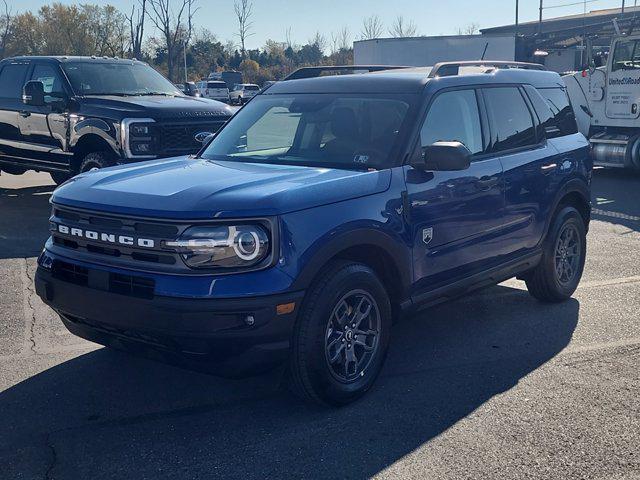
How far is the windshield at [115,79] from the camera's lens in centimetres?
1068

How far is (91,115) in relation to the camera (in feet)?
32.8

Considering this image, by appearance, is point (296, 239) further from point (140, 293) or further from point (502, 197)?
point (502, 197)

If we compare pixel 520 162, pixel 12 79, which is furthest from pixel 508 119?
pixel 12 79

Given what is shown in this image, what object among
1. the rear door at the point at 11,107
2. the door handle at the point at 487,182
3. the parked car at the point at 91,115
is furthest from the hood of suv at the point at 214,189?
the rear door at the point at 11,107

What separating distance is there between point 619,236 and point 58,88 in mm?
7706

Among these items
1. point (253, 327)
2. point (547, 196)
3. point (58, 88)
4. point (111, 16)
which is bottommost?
point (253, 327)

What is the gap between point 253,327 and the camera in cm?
376

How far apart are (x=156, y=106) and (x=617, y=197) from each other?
24.4 feet

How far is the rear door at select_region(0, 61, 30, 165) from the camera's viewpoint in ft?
37.3

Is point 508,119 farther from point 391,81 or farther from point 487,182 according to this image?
point 391,81

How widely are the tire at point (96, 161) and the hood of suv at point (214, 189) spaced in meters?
5.27

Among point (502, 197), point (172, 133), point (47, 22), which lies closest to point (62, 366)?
point (502, 197)

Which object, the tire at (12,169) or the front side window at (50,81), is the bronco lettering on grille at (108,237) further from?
the tire at (12,169)

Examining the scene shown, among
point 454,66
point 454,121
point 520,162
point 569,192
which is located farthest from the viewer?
point 569,192
